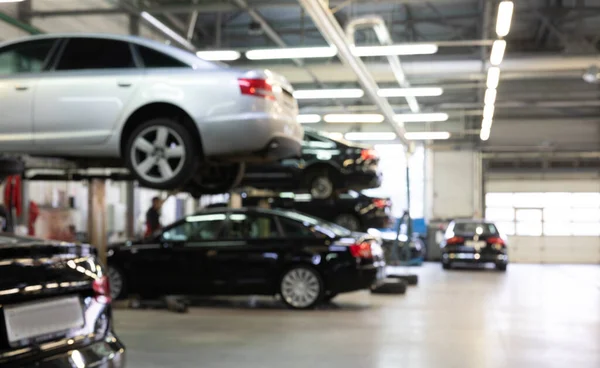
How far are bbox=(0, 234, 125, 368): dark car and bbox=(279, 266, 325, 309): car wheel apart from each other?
20.1 feet

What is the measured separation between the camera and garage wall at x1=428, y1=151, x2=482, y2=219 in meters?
25.7

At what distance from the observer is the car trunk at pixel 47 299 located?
2865mm

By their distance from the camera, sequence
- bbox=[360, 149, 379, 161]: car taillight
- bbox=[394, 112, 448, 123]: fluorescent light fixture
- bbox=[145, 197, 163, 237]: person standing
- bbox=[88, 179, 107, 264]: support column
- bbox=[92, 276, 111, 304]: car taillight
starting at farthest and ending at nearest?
1. bbox=[394, 112, 448, 123]: fluorescent light fixture
2. bbox=[360, 149, 379, 161]: car taillight
3. bbox=[145, 197, 163, 237]: person standing
4. bbox=[88, 179, 107, 264]: support column
5. bbox=[92, 276, 111, 304]: car taillight

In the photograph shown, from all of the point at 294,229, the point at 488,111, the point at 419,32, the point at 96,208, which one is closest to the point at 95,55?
the point at 96,208

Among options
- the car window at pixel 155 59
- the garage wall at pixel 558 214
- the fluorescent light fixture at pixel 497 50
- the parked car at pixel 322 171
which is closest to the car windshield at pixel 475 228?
the garage wall at pixel 558 214

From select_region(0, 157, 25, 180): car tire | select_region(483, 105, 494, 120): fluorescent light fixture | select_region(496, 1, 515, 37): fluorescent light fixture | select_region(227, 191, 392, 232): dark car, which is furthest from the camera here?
select_region(483, 105, 494, 120): fluorescent light fixture

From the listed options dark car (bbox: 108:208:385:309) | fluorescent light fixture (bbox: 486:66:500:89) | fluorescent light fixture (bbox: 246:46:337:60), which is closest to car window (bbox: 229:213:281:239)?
dark car (bbox: 108:208:385:309)

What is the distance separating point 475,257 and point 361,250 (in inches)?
378

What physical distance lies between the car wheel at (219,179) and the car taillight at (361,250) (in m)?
2.30

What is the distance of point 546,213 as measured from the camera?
2606cm

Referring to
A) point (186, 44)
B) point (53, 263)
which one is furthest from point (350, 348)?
point (186, 44)

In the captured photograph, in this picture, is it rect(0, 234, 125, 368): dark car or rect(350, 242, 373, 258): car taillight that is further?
rect(350, 242, 373, 258): car taillight

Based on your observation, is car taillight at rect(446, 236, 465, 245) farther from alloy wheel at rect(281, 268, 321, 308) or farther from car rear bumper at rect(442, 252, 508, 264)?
alloy wheel at rect(281, 268, 321, 308)

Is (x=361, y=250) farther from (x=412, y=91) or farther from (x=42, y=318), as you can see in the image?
(x=42, y=318)
